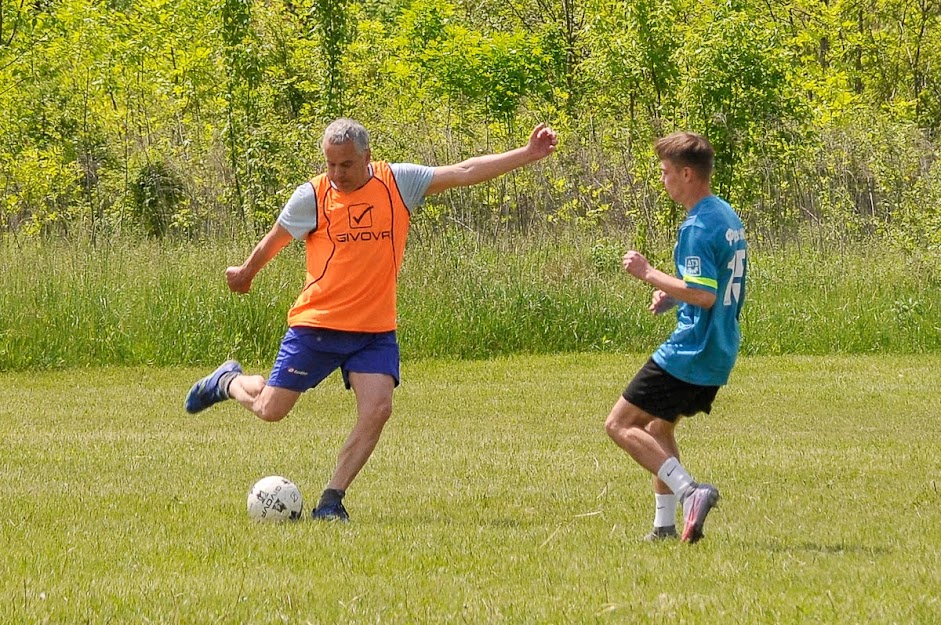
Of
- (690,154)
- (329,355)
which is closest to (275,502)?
(329,355)

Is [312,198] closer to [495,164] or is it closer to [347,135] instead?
[347,135]

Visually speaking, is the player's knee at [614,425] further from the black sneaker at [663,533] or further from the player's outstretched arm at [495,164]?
the player's outstretched arm at [495,164]

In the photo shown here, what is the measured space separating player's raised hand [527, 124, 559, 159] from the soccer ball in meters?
2.00

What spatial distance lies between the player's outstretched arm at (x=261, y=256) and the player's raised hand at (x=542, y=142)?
4.10ft

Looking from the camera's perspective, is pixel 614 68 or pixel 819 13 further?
pixel 819 13

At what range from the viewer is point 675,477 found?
6039 mm

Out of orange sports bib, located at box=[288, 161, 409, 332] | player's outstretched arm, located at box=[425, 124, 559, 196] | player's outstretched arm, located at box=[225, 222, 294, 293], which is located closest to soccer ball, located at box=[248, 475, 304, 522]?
orange sports bib, located at box=[288, 161, 409, 332]

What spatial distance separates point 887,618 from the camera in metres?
4.64

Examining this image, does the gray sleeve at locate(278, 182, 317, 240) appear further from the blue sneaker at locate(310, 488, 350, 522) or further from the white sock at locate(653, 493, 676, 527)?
the white sock at locate(653, 493, 676, 527)

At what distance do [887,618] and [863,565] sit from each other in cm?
93

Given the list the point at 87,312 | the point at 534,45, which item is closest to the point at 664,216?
the point at 87,312

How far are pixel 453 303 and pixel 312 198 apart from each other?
28.9ft

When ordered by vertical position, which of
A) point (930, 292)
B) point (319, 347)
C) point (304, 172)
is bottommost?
point (930, 292)

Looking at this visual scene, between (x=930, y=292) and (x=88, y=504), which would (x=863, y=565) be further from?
(x=930, y=292)
